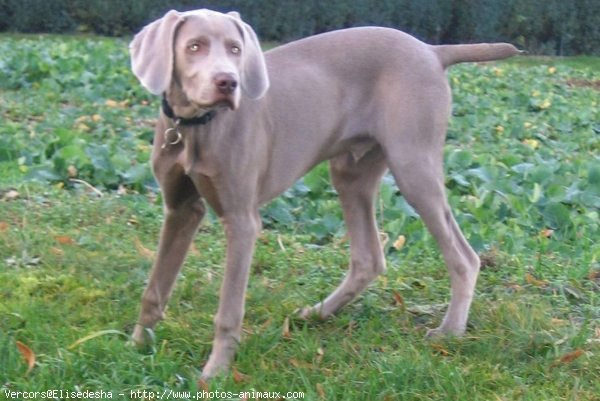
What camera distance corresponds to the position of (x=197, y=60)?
3.62 meters

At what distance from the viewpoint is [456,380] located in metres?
3.79

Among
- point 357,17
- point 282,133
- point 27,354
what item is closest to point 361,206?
point 282,133

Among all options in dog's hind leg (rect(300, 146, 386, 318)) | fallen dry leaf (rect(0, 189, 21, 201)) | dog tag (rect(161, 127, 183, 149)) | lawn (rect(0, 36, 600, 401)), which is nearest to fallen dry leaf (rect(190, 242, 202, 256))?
lawn (rect(0, 36, 600, 401))

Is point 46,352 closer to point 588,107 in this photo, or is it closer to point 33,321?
point 33,321

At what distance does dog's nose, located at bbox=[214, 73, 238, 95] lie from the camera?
348 cm

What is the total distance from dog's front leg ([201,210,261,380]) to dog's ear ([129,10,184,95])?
0.60 meters

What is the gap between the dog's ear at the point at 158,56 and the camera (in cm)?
362

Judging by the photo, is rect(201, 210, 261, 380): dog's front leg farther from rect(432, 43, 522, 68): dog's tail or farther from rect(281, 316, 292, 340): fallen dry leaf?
rect(432, 43, 522, 68): dog's tail

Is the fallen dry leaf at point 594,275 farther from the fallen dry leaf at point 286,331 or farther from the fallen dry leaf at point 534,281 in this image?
the fallen dry leaf at point 286,331

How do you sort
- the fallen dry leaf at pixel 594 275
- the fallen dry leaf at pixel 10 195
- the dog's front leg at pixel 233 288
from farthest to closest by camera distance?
the fallen dry leaf at pixel 10 195, the fallen dry leaf at pixel 594 275, the dog's front leg at pixel 233 288

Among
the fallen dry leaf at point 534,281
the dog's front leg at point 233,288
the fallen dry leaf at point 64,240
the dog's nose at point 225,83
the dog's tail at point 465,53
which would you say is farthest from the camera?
the fallen dry leaf at point 64,240

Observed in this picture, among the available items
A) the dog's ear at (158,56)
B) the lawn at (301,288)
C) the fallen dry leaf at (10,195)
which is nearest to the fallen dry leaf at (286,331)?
the lawn at (301,288)

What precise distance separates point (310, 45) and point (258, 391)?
1.54m

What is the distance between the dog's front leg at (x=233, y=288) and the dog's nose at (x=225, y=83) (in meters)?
0.59
